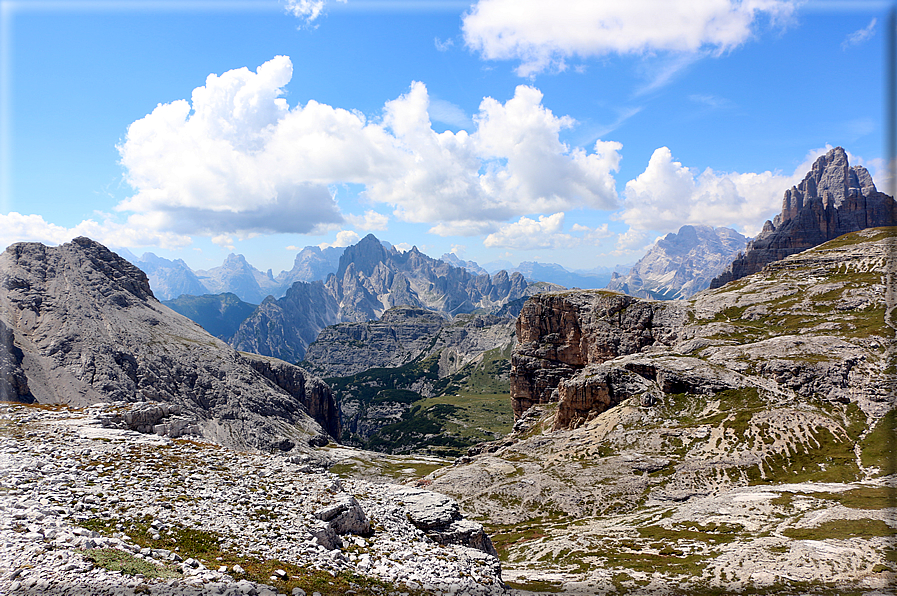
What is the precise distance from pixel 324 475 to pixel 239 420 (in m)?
182

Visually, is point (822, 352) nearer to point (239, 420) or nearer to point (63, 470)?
point (63, 470)

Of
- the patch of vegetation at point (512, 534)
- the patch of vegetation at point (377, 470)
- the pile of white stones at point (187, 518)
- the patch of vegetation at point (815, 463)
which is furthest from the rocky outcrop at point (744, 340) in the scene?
the pile of white stones at point (187, 518)

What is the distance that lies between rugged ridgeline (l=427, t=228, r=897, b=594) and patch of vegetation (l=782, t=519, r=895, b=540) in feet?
0.94

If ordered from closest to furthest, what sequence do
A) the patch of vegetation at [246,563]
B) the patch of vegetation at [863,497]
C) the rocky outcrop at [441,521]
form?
the patch of vegetation at [246,563], the rocky outcrop at [441,521], the patch of vegetation at [863,497]

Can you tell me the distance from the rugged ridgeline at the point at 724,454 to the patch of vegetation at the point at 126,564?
44244mm

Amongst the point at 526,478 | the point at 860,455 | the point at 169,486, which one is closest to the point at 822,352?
the point at 860,455

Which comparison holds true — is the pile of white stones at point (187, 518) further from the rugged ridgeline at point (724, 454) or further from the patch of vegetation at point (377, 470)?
the patch of vegetation at point (377, 470)

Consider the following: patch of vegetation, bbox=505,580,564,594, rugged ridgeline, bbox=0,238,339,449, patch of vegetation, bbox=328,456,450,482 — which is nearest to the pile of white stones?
patch of vegetation, bbox=505,580,564,594

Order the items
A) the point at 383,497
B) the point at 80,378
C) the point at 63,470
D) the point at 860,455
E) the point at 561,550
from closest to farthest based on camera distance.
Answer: the point at 63,470
the point at 383,497
the point at 561,550
the point at 860,455
the point at 80,378

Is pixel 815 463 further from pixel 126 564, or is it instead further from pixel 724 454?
pixel 126 564

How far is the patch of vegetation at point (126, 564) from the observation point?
63.1ft

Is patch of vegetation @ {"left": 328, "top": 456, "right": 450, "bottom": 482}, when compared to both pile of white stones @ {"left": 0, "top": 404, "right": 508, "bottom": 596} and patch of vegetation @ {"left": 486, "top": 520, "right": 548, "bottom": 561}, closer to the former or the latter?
patch of vegetation @ {"left": 486, "top": 520, "right": 548, "bottom": 561}

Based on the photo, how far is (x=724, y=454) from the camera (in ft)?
324

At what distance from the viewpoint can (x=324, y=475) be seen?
38781 mm
